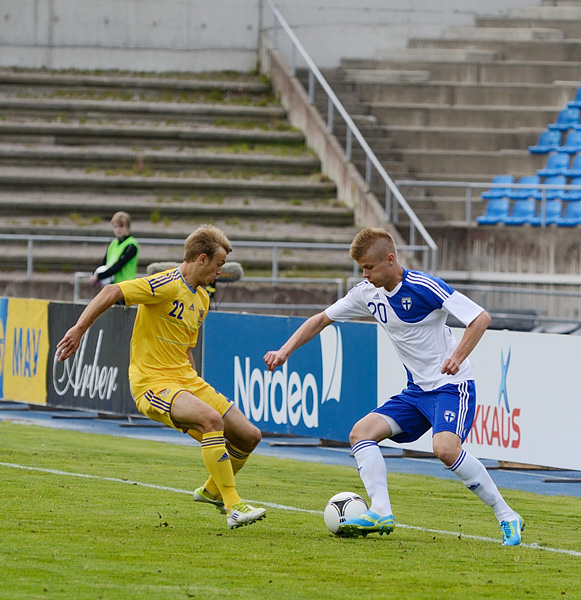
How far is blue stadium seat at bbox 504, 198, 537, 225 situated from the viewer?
23.2 metres

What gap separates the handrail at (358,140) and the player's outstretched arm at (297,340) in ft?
41.5

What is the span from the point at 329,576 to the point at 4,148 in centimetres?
2210

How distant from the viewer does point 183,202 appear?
26328mm

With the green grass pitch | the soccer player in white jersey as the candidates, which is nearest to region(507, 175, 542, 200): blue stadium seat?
the green grass pitch

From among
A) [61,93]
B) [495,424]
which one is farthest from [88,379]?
[61,93]

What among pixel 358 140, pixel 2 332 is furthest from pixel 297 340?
pixel 358 140

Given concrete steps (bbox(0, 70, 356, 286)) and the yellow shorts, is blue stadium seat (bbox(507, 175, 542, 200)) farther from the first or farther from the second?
the yellow shorts

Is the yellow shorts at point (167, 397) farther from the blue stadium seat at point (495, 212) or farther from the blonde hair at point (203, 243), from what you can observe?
the blue stadium seat at point (495, 212)

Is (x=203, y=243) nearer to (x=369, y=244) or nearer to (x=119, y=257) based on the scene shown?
(x=369, y=244)

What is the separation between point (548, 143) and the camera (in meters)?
26.5

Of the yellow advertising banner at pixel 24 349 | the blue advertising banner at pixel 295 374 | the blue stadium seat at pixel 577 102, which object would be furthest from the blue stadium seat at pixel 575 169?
the yellow advertising banner at pixel 24 349

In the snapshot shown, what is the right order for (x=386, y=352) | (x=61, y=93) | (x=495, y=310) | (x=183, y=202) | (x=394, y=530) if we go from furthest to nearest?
(x=61, y=93)
(x=183, y=202)
(x=495, y=310)
(x=386, y=352)
(x=394, y=530)

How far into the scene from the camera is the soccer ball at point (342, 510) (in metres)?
7.70

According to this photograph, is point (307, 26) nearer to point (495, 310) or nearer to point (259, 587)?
point (495, 310)
